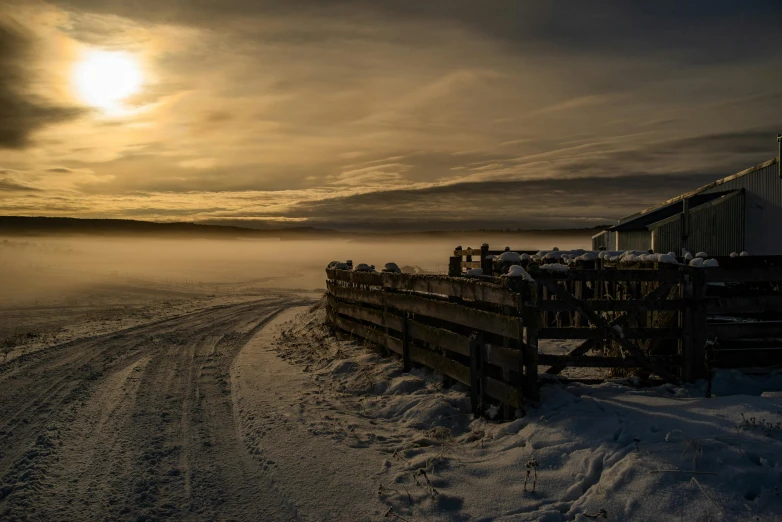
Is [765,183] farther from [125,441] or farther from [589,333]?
[125,441]

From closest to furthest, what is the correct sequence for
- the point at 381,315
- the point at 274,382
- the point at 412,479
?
the point at 412,479 → the point at 274,382 → the point at 381,315

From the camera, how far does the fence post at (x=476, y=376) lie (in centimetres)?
682

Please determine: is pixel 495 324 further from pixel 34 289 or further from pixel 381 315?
pixel 34 289

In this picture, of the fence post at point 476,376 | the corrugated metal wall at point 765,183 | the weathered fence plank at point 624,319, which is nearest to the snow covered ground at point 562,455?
the fence post at point 476,376

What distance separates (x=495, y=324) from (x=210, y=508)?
12.8 feet

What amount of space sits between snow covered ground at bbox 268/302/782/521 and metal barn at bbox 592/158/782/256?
1984cm

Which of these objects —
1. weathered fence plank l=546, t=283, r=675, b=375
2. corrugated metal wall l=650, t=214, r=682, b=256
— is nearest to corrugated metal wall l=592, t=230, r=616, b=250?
corrugated metal wall l=650, t=214, r=682, b=256

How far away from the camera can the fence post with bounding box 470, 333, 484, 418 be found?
682 centimetres

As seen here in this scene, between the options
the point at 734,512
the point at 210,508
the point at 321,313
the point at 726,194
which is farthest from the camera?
the point at 726,194

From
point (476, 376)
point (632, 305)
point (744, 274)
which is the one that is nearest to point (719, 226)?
point (744, 274)

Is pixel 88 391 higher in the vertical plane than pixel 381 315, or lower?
lower

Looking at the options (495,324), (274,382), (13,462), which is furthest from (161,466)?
(495,324)

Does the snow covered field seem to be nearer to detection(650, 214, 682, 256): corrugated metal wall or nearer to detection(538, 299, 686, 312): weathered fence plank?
detection(538, 299, 686, 312): weathered fence plank

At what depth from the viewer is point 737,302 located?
22.9 feet
